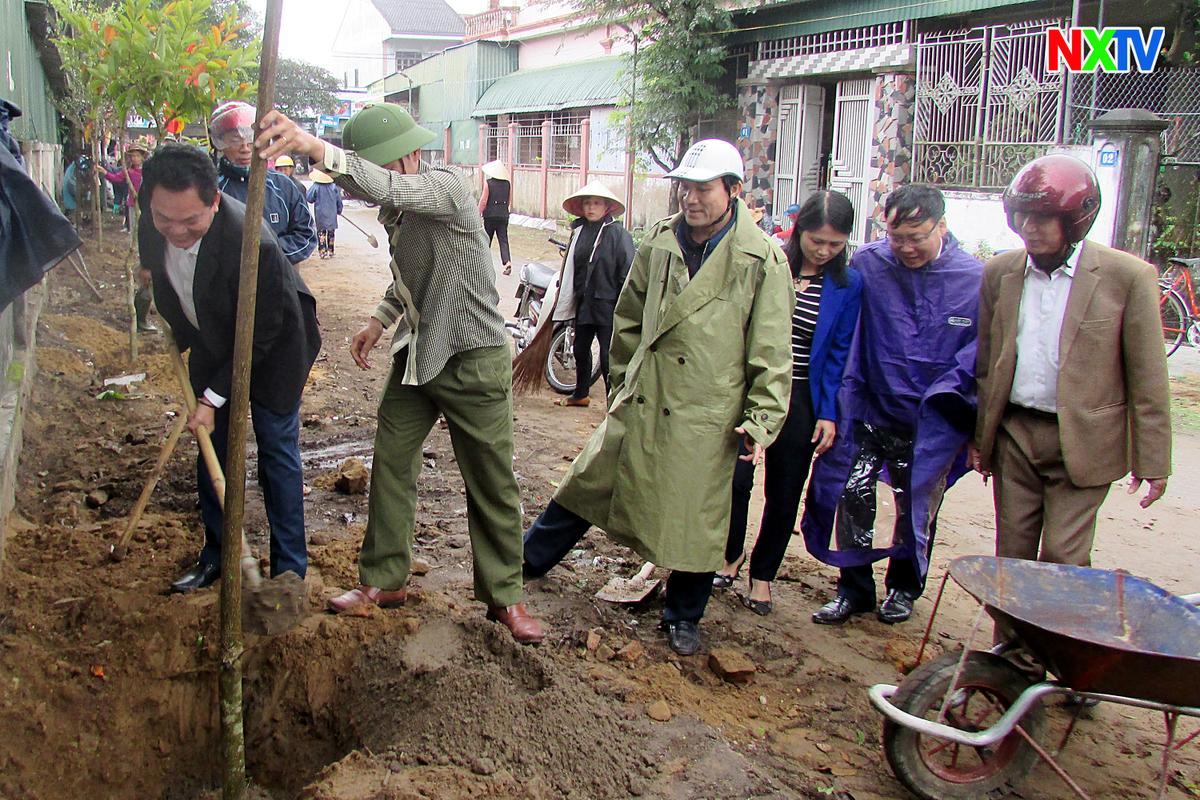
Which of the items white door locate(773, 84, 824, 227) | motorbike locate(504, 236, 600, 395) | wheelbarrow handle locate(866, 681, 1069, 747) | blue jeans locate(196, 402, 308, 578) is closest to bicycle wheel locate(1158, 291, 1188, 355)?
motorbike locate(504, 236, 600, 395)

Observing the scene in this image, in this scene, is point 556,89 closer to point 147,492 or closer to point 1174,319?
point 1174,319

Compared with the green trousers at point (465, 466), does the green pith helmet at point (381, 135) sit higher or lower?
higher

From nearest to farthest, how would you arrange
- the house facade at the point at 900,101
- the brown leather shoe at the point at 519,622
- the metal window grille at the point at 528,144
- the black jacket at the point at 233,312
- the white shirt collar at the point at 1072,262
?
1. the white shirt collar at the point at 1072,262
2. the black jacket at the point at 233,312
3. the brown leather shoe at the point at 519,622
4. the house facade at the point at 900,101
5. the metal window grille at the point at 528,144

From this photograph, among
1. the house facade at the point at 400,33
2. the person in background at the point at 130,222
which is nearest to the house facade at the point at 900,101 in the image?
the person in background at the point at 130,222

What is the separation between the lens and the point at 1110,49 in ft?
35.0

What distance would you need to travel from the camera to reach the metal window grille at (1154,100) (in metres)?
10.4

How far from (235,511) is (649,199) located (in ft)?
58.1

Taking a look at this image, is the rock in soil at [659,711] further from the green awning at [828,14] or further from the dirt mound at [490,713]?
the green awning at [828,14]

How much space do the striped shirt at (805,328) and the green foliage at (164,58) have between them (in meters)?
4.44

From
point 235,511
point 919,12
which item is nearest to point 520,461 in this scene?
point 235,511

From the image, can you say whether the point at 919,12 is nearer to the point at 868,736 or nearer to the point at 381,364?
the point at 381,364

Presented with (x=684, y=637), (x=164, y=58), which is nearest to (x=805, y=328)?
(x=684, y=637)

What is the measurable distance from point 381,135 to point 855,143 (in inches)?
468

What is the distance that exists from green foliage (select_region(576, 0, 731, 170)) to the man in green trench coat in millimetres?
13118
